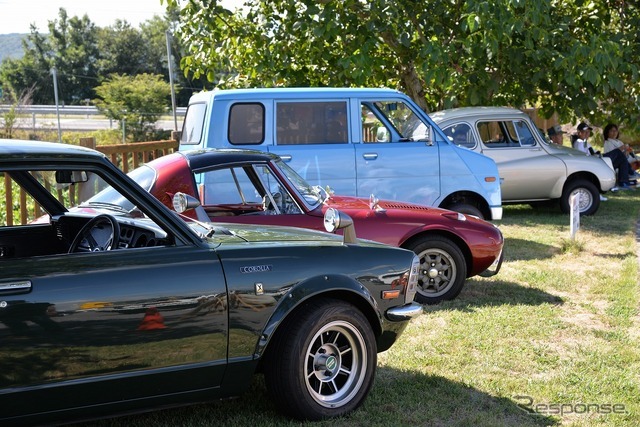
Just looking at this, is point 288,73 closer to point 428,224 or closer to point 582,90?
point 582,90

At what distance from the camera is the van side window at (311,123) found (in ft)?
33.0

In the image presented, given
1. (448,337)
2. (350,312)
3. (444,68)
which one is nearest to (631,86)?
(444,68)

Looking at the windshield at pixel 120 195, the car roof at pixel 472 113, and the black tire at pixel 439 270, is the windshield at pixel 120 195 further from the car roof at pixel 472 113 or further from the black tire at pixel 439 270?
the car roof at pixel 472 113

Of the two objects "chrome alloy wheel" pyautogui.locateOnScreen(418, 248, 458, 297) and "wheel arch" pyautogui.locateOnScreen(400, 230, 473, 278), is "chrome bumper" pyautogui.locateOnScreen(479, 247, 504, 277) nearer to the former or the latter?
"wheel arch" pyautogui.locateOnScreen(400, 230, 473, 278)

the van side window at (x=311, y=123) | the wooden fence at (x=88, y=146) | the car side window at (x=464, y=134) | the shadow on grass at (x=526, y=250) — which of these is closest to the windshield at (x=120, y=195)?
the wooden fence at (x=88, y=146)

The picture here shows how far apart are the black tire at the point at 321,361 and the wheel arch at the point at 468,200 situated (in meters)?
5.94

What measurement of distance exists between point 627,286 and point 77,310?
6346mm

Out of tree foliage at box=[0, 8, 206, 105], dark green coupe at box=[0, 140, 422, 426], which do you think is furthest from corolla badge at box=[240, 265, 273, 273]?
tree foliage at box=[0, 8, 206, 105]

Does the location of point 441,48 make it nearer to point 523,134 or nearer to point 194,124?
point 523,134

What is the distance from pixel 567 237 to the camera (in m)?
12.1

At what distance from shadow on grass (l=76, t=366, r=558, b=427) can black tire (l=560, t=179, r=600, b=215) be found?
9528 mm

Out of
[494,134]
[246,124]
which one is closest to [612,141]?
[494,134]

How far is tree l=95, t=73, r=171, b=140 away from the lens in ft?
156

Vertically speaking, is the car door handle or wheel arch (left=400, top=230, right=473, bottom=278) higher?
the car door handle
